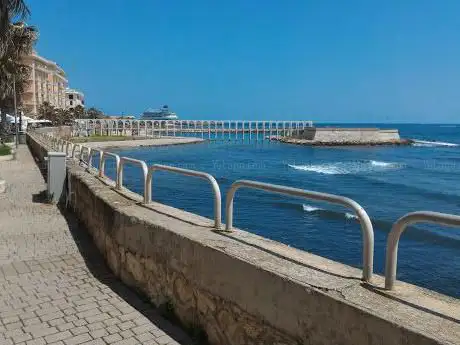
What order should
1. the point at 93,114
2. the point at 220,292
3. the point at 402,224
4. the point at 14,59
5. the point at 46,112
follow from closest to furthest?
the point at 402,224 < the point at 220,292 < the point at 14,59 < the point at 46,112 < the point at 93,114

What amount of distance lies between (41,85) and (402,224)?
9634 centimetres

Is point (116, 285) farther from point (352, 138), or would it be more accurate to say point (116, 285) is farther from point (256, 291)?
point (352, 138)

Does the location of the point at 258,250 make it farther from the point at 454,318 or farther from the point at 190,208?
the point at 190,208

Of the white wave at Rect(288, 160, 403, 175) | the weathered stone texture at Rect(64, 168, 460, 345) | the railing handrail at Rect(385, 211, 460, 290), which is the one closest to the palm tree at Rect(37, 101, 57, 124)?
the white wave at Rect(288, 160, 403, 175)

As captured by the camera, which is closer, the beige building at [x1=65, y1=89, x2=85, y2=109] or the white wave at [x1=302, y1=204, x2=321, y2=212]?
the white wave at [x1=302, y1=204, x2=321, y2=212]

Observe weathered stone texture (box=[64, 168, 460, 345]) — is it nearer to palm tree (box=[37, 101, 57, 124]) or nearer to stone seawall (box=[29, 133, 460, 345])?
stone seawall (box=[29, 133, 460, 345])

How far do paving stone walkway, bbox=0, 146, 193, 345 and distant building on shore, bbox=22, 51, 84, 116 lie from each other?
70.0m

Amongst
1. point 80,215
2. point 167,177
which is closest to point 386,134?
point 167,177

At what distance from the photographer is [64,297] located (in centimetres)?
510

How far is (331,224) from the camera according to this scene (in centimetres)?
1544

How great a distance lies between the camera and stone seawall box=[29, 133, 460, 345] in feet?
8.27

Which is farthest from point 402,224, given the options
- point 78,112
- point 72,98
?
point 72,98

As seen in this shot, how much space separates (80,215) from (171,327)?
5.18 meters

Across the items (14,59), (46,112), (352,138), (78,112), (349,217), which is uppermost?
(14,59)
